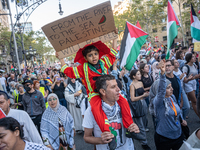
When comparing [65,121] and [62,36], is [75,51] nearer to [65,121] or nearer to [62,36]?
[62,36]

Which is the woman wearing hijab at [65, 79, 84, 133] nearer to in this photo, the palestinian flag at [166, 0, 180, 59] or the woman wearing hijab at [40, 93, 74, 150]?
the woman wearing hijab at [40, 93, 74, 150]

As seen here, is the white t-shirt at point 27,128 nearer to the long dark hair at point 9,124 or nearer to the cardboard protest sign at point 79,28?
the long dark hair at point 9,124

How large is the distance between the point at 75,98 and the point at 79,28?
3345 millimetres

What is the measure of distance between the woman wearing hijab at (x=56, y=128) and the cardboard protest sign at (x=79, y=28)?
1.48 metres

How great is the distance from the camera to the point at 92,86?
2.73 meters

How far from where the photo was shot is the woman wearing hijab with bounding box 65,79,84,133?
5.79m

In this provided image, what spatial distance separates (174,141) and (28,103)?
401 centimetres

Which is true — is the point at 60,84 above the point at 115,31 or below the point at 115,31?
below

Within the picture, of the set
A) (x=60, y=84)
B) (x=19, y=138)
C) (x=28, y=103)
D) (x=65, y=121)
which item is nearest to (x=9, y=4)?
(x=60, y=84)

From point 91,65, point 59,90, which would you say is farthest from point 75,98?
point 91,65

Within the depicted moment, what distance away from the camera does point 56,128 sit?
3.71 meters

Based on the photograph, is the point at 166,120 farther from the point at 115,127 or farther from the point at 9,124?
the point at 9,124

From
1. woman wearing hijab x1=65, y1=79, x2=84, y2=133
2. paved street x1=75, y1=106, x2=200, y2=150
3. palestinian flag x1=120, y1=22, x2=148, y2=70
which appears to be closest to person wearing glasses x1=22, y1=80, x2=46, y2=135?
woman wearing hijab x1=65, y1=79, x2=84, y2=133

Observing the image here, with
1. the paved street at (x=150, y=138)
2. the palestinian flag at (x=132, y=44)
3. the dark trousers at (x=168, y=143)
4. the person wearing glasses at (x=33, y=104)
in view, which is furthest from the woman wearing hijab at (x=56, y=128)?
the palestinian flag at (x=132, y=44)
